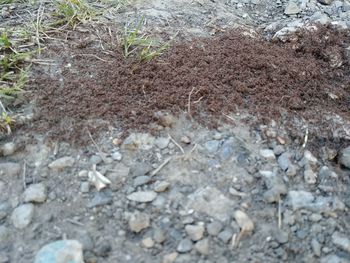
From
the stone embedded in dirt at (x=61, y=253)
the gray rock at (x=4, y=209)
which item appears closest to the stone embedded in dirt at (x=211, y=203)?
the stone embedded in dirt at (x=61, y=253)

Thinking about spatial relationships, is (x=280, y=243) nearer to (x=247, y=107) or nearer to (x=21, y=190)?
(x=247, y=107)

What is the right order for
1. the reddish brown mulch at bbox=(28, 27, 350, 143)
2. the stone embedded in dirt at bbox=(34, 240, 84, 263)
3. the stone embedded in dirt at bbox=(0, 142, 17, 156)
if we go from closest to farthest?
the stone embedded in dirt at bbox=(34, 240, 84, 263)
the stone embedded in dirt at bbox=(0, 142, 17, 156)
the reddish brown mulch at bbox=(28, 27, 350, 143)

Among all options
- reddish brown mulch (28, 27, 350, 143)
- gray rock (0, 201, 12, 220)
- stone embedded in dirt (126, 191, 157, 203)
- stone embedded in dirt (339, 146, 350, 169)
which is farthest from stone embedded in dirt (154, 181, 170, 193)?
stone embedded in dirt (339, 146, 350, 169)

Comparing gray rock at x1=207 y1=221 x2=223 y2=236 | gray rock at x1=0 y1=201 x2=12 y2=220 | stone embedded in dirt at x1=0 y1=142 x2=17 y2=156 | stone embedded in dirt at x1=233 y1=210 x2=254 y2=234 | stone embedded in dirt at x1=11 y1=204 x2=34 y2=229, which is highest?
stone embedded in dirt at x1=233 y1=210 x2=254 y2=234

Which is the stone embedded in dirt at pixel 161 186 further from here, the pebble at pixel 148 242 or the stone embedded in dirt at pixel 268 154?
the stone embedded in dirt at pixel 268 154

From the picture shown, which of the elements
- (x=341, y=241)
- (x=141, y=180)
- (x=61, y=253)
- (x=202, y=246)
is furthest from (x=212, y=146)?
(x=61, y=253)

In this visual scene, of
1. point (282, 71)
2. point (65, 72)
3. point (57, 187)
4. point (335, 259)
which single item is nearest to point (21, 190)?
point (57, 187)

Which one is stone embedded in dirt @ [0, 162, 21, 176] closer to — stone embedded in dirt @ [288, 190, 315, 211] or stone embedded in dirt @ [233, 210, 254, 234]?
stone embedded in dirt @ [233, 210, 254, 234]
